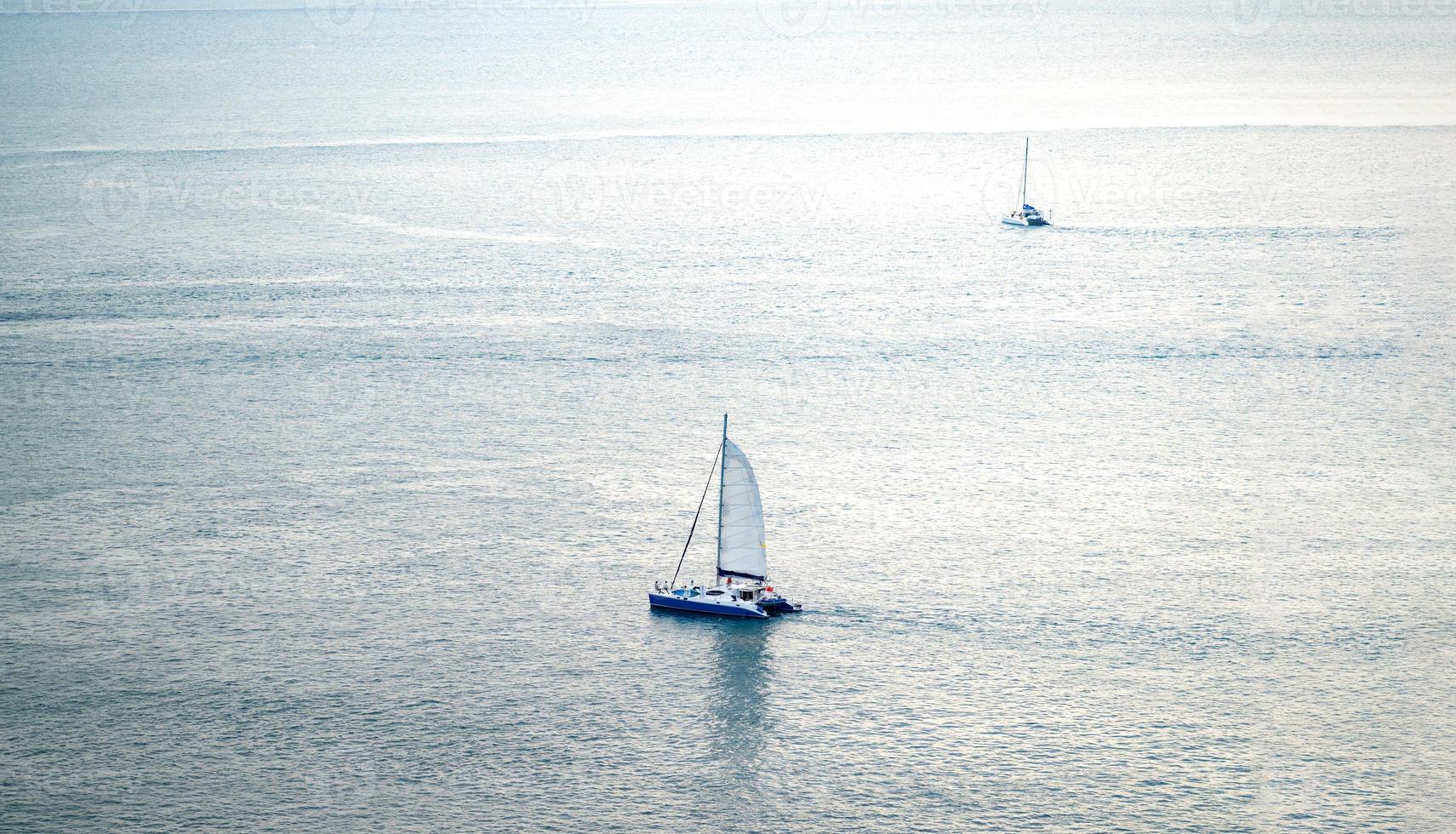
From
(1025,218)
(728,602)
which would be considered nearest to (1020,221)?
(1025,218)

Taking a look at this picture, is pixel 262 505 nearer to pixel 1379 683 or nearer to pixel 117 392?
pixel 117 392

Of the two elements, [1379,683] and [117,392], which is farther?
[117,392]

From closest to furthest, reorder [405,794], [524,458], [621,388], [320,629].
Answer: [405,794], [320,629], [524,458], [621,388]

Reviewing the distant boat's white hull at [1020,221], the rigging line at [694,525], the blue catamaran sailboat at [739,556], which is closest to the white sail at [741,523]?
the blue catamaran sailboat at [739,556]

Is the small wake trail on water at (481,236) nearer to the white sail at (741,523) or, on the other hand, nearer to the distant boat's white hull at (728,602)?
the white sail at (741,523)

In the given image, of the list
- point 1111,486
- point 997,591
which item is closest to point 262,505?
point 997,591

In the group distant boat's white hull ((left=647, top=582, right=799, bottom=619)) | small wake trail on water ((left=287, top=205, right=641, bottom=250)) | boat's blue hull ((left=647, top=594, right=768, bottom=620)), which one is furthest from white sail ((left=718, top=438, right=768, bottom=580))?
small wake trail on water ((left=287, top=205, right=641, bottom=250))
